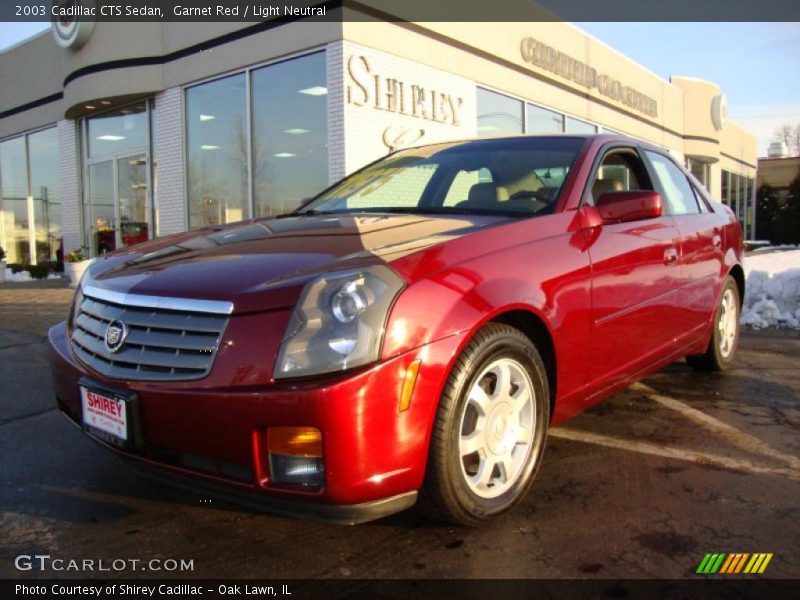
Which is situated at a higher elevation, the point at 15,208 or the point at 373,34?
the point at 373,34

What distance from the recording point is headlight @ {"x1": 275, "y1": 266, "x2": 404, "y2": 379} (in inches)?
82.0

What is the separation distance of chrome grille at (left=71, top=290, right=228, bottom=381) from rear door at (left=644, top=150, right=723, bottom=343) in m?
2.79

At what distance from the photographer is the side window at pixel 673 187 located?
4176mm

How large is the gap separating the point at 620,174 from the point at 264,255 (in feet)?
7.68

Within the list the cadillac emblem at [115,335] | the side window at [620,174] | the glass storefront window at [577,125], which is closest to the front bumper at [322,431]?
the cadillac emblem at [115,335]

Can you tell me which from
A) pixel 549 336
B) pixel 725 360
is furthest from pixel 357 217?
pixel 725 360

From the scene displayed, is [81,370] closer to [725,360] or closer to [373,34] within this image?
[725,360]

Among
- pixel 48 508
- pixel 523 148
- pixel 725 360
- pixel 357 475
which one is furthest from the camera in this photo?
pixel 725 360

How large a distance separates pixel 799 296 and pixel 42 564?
761cm

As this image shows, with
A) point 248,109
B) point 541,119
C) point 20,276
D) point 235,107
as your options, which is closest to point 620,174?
point 248,109

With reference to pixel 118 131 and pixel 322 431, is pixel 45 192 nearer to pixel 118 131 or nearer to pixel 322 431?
pixel 118 131

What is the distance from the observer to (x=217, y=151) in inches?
444

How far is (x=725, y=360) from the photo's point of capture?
5035 mm

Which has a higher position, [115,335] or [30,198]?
[30,198]
